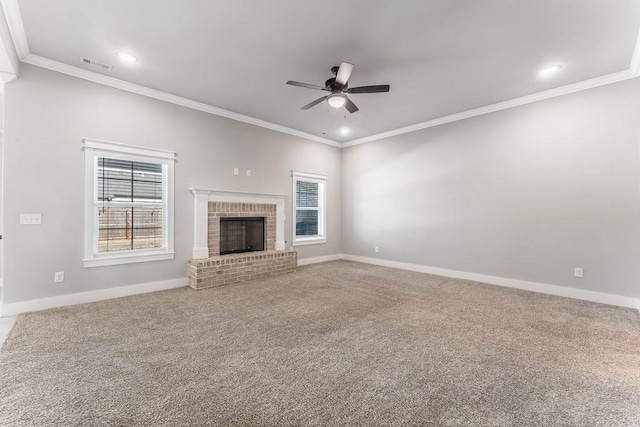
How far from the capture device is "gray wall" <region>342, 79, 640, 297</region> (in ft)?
12.4

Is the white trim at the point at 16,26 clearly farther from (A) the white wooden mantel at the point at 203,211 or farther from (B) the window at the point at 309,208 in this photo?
(B) the window at the point at 309,208

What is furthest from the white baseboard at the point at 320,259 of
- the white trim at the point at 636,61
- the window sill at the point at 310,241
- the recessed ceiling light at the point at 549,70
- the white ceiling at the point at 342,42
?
the white trim at the point at 636,61

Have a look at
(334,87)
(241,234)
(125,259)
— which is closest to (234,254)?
(241,234)

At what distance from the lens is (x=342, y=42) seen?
3061 millimetres

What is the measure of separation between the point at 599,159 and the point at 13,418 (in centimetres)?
631

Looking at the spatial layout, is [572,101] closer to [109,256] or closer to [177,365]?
[177,365]

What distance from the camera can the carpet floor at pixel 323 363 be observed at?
5.59 ft

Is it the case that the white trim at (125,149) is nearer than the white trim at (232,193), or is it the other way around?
the white trim at (125,149)

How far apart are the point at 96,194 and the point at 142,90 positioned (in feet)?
5.35

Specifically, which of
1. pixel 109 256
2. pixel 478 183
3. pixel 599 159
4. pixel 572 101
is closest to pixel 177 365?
pixel 109 256

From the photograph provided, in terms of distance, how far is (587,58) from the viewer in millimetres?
3385

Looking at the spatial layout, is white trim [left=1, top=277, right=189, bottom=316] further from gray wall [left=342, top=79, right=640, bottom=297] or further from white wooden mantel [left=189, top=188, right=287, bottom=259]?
gray wall [left=342, top=79, right=640, bottom=297]

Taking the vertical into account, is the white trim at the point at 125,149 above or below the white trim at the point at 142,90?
below

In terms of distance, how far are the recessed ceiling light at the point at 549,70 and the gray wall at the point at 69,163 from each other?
4.85m
